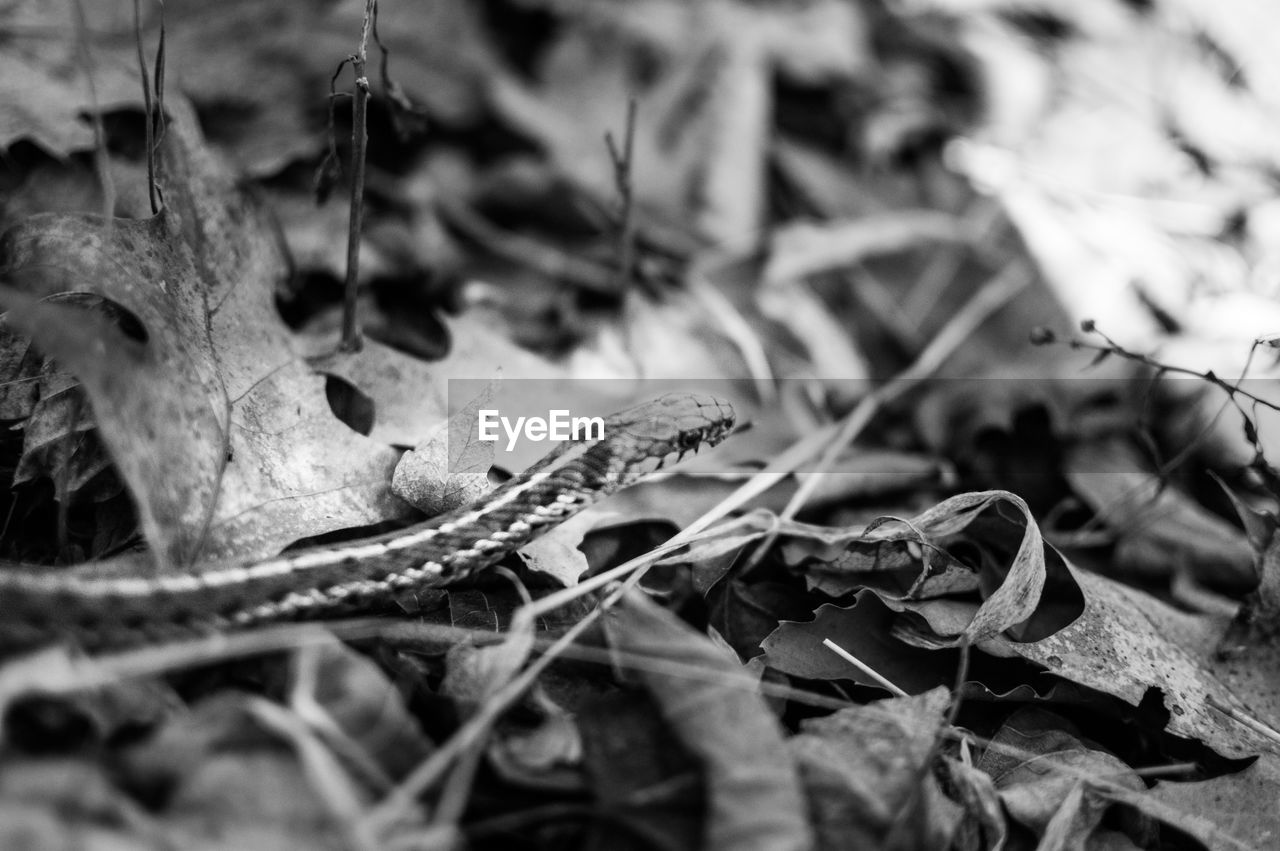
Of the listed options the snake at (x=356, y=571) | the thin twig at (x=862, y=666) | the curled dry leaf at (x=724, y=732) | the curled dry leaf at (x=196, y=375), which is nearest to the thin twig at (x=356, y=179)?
the curled dry leaf at (x=196, y=375)

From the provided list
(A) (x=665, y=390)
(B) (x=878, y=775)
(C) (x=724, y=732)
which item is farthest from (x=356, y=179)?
(B) (x=878, y=775)

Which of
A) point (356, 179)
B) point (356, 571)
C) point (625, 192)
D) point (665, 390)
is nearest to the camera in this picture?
point (356, 571)

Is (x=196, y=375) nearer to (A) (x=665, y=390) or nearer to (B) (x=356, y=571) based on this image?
(B) (x=356, y=571)

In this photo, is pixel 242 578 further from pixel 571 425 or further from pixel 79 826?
pixel 571 425

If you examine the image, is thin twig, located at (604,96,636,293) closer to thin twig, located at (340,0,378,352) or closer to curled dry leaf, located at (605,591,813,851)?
thin twig, located at (340,0,378,352)

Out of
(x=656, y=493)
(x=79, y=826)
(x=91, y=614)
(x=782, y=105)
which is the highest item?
(x=782, y=105)

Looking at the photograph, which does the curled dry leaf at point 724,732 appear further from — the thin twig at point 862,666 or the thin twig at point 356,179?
the thin twig at point 356,179

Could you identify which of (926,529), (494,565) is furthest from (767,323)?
(494,565)
